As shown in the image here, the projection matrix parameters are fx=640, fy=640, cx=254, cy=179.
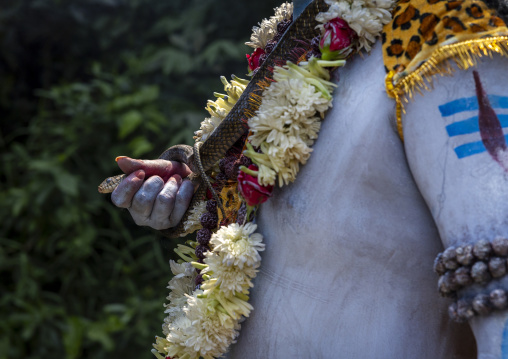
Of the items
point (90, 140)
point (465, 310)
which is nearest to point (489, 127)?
point (465, 310)

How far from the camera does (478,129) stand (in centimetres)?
96

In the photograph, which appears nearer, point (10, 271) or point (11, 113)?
point (10, 271)

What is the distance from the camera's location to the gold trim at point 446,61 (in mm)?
983

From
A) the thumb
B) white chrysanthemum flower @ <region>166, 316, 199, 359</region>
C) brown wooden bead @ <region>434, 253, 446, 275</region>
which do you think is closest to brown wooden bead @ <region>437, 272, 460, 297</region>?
brown wooden bead @ <region>434, 253, 446, 275</region>

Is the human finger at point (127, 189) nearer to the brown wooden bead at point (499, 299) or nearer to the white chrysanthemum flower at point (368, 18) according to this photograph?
the white chrysanthemum flower at point (368, 18)

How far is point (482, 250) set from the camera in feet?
2.98

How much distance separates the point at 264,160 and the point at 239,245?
0.17m

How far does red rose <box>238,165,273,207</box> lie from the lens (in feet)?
3.92

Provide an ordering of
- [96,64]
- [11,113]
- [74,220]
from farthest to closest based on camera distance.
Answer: [11,113] < [96,64] < [74,220]

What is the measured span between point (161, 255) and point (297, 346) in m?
3.37

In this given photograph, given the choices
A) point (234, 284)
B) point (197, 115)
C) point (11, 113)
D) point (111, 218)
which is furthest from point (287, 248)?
point (11, 113)

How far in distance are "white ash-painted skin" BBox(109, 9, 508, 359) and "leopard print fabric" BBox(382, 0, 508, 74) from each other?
4cm

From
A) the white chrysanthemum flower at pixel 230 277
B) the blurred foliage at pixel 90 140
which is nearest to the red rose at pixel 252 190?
the white chrysanthemum flower at pixel 230 277

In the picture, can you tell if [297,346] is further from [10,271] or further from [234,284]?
[10,271]
